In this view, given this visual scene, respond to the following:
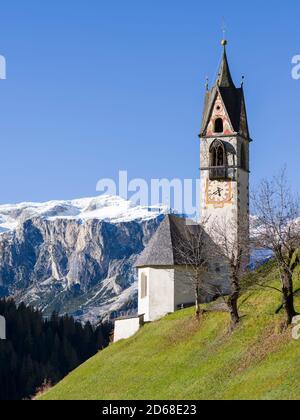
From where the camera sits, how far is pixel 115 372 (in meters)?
74.7

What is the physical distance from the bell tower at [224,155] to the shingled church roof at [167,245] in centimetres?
352

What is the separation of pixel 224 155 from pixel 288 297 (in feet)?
115

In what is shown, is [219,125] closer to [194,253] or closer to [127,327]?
[194,253]

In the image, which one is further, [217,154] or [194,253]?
[217,154]

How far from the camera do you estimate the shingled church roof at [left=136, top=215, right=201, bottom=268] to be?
90312mm

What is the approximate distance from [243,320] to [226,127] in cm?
3123

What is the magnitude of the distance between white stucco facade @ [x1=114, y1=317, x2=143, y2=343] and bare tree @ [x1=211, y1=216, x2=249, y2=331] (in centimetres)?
970

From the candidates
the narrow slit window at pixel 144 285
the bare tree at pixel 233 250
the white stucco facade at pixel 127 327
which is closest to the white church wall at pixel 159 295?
the narrow slit window at pixel 144 285

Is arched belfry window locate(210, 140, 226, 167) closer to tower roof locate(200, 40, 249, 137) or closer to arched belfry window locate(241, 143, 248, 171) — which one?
tower roof locate(200, 40, 249, 137)

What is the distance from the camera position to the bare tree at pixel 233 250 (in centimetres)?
6931

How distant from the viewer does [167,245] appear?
9112 cm

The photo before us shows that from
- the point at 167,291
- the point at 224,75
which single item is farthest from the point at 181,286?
the point at 224,75
